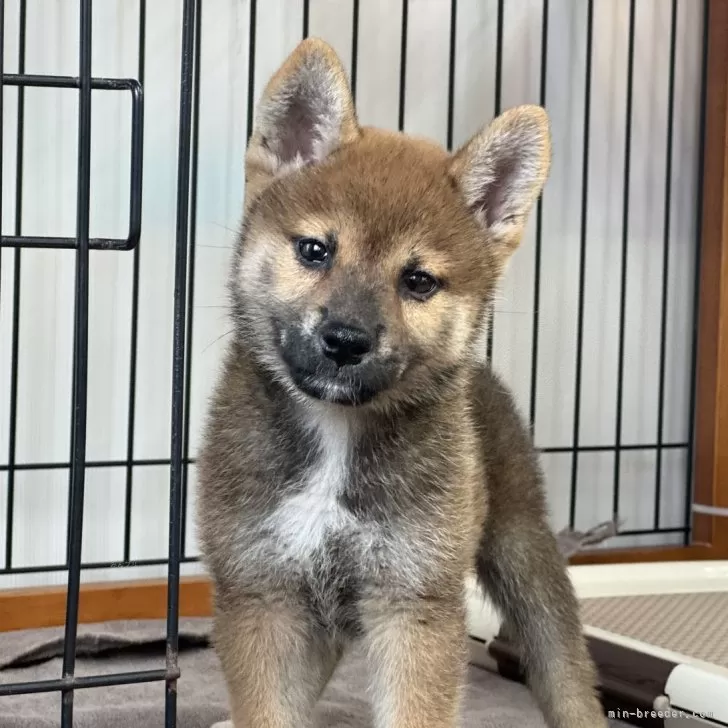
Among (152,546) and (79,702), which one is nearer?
(79,702)

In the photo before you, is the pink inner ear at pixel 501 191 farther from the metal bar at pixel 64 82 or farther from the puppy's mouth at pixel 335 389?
the metal bar at pixel 64 82

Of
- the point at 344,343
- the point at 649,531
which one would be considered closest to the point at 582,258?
the point at 649,531

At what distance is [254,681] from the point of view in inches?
50.9

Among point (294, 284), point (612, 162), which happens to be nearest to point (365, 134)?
point (294, 284)

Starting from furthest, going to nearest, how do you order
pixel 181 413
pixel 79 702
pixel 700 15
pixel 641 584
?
pixel 700 15
pixel 641 584
pixel 79 702
pixel 181 413

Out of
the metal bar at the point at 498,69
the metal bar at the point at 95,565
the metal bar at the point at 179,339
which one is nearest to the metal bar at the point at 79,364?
the metal bar at the point at 179,339

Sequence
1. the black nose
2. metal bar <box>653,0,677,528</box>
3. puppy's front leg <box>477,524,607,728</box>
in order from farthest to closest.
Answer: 1. metal bar <box>653,0,677,528</box>
2. puppy's front leg <box>477,524,607,728</box>
3. the black nose

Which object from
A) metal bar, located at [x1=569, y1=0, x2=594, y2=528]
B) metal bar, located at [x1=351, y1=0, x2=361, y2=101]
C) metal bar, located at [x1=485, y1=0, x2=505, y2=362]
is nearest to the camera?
metal bar, located at [x1=351, y1=0, x2=361, y2=101]

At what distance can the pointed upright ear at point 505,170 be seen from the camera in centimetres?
139

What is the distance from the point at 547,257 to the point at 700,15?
2.97 ft

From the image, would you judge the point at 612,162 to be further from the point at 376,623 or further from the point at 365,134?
the point at 376,623

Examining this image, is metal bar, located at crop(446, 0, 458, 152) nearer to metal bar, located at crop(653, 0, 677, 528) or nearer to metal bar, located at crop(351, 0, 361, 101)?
metal bar, located at crop(351, 0, 361, 101)

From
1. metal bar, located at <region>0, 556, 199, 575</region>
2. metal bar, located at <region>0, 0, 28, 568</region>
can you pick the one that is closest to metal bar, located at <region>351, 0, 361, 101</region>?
metal bar, located at <region>0, 0, 28, 568</region>

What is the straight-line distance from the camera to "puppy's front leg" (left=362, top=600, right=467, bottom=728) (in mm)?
1287
